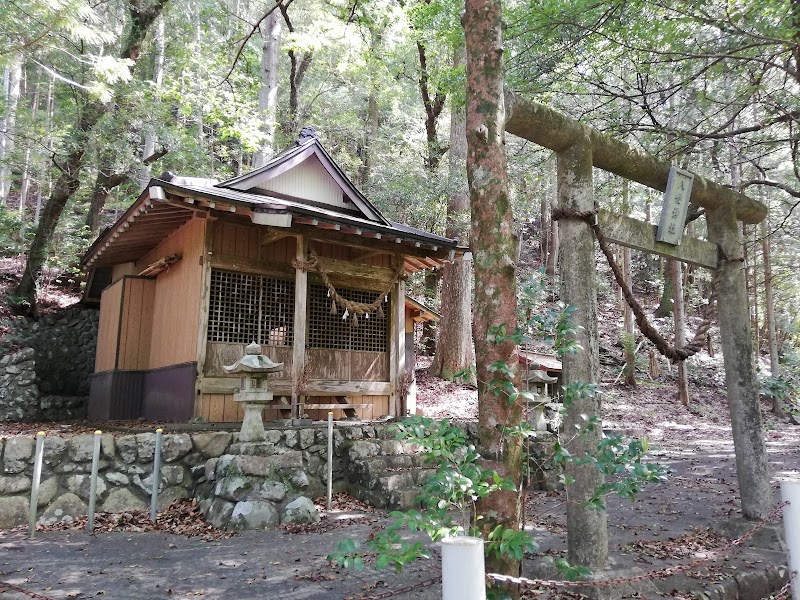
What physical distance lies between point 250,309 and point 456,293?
776cm

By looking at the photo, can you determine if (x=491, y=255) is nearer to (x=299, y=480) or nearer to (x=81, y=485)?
(x=299, y=480)

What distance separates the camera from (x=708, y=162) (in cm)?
1239

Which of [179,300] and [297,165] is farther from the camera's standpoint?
[297,165]

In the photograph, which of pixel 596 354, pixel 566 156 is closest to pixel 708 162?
pixel 566 156

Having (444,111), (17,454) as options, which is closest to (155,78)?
(444,111)

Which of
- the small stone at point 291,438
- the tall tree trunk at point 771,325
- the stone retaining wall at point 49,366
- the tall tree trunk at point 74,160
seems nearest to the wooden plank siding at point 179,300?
the small stone at point 291,438

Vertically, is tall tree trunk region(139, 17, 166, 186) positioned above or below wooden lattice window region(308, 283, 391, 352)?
above

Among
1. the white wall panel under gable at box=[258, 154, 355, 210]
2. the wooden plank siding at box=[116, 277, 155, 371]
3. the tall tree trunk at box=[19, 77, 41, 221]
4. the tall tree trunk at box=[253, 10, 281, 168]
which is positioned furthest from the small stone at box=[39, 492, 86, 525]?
the tall tree trunk at box=[19, 77, 41, 221]

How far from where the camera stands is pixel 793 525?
3492 mm

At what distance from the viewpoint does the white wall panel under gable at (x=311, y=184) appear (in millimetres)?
10922

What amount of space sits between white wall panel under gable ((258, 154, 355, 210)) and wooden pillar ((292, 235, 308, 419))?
6.60 ft

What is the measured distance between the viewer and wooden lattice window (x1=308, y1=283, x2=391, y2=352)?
404 inches

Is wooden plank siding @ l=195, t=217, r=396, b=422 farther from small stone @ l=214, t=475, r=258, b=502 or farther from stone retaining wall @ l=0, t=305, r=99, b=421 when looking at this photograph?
stone retaining wall @ l=0, t=305, r=99, b=421

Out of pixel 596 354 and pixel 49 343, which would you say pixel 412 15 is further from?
pixel 49 343
